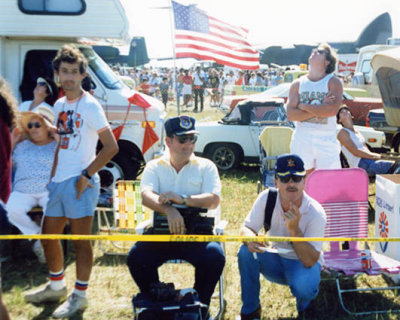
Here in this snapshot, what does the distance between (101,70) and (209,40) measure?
2.77 metres

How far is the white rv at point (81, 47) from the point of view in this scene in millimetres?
5625

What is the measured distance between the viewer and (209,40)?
8.53 meters

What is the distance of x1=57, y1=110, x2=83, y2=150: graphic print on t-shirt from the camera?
3.44 m

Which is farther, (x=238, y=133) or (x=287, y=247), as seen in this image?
(x=238, y=133)

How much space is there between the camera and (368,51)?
16.7 meters

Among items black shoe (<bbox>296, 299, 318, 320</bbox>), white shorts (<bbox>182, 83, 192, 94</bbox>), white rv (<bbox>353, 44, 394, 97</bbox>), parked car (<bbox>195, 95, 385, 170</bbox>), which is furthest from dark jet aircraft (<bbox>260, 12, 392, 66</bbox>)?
black shoe (<bbox>296, 299, 318, 320</bbox>)

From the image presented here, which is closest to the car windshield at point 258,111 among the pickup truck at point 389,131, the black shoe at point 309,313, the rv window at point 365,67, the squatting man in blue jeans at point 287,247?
the pickup truck at point 389,131

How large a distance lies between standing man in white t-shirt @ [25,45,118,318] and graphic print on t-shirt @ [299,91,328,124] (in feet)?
6.52

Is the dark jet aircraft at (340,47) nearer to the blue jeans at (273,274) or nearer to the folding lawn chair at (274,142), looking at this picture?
the folding lawn chair at (274,142)

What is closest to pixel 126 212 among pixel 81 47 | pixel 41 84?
pixel 41 84

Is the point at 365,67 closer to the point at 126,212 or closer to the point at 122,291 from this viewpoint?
the point at 126,212

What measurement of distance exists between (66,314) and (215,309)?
3.75 ft

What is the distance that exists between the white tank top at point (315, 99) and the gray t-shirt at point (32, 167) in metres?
2.46

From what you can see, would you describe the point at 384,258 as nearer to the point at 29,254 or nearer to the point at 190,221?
the point at 190,221
